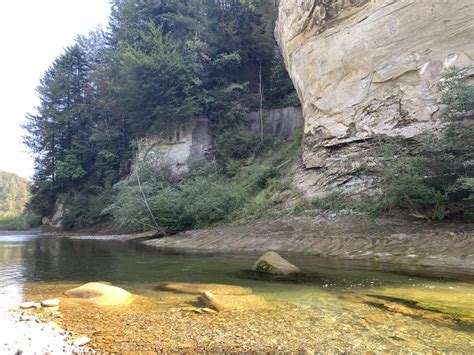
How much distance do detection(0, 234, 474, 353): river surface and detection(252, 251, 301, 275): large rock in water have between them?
423 mm

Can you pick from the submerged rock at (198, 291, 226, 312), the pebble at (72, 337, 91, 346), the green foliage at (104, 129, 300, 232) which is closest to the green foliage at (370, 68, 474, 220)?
the green foliage at (104, 129, 300, 232)

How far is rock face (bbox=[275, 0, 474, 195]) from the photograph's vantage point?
1612 centimetres

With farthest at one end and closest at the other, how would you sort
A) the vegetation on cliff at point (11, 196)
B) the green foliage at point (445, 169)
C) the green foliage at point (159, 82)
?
1. the vegetation on cliff at point (11, 196)
2. the green foliage at point (159, 82)
3. the green foliage at point (445, 169)

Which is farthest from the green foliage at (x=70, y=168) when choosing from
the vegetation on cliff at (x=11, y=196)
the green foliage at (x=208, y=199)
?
the vegetation on cliff at (x=11, y=196)

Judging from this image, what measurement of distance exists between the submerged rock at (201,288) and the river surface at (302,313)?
297mm

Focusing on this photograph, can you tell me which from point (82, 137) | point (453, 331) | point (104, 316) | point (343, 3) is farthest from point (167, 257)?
point (82, 137)

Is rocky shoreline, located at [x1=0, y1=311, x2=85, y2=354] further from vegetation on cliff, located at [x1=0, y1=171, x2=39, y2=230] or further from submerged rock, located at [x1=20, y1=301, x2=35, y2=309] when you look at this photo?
vegetation on cliff, located at [x1=0, y1=171, x2=39, y2=230]

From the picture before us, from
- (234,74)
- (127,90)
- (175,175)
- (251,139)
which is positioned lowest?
(175,175)

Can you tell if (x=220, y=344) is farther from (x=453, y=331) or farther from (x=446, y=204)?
(x=446, y=204)

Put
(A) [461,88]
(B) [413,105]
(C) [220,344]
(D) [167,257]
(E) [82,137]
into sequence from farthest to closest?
(E) [82,137] < (B) [413,105] < (D) [167,257] < (A) [461,88] < (C) [220,344]

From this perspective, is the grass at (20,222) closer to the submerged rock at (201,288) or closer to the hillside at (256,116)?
the hillside at (256,116)

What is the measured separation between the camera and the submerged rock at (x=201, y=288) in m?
7.91

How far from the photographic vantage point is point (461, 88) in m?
12.8

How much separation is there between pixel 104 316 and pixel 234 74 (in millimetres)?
33179
